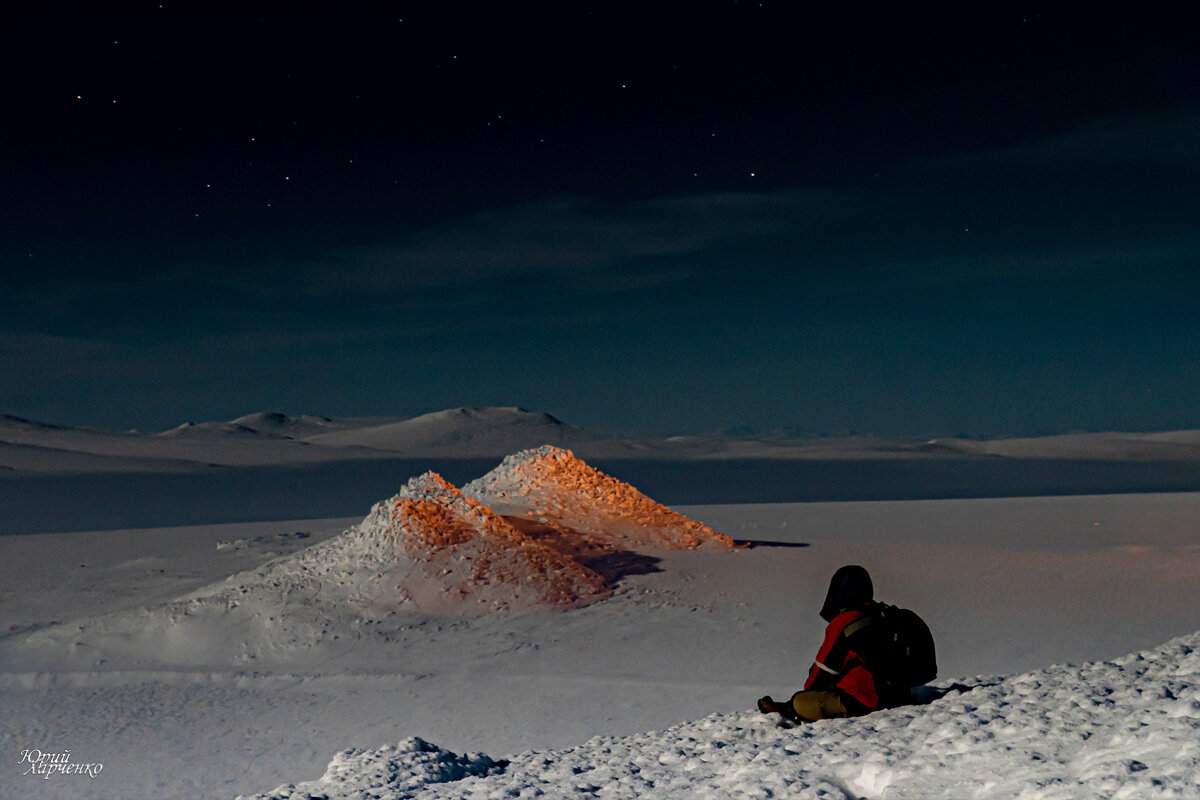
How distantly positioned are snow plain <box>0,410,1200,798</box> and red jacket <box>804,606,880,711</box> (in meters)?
0.19

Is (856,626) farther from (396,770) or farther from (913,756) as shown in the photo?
(396,770)

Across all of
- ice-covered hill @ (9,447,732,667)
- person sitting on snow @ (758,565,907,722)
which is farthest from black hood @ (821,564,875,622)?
ice-covered hill @ (9,447,732,667)

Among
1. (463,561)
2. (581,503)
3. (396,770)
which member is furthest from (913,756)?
(581,503)

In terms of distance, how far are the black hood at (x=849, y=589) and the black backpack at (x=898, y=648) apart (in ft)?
0.25

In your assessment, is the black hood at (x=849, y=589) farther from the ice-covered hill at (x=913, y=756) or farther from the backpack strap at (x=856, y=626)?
the ice-covered hill at (x=913, y=756)

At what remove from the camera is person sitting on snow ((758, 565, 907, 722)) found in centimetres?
396

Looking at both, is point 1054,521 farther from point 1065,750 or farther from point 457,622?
point 1065,750

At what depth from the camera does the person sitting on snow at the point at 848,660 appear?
13.0 feet

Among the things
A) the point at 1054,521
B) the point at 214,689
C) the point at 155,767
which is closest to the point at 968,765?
the point at 155,767

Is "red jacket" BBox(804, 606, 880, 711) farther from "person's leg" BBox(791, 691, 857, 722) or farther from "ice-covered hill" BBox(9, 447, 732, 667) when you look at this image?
"ice-covered hill" BBox(9, 447, 732, 667)

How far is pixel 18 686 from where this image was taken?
7.71m

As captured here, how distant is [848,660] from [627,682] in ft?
10.9

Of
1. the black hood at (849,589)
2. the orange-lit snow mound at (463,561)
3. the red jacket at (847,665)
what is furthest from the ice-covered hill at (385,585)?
the black hood at (849,589)

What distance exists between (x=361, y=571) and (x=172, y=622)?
185 cm
